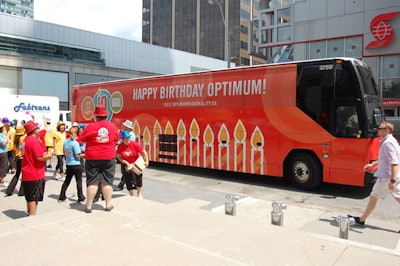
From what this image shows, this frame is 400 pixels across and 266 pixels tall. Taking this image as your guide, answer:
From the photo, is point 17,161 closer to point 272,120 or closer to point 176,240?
point 176,240

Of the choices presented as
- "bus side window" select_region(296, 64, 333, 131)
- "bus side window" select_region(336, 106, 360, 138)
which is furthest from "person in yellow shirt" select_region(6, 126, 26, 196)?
"bus side window" select_region(336, 106, 360, 138)

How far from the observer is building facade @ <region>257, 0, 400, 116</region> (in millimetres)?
23219

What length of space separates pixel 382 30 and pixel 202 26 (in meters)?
68.9

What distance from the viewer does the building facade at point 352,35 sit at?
2322cm

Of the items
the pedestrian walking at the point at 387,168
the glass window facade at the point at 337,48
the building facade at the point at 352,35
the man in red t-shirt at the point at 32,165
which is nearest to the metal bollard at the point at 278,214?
the pedestrian walking at the point at 387,168

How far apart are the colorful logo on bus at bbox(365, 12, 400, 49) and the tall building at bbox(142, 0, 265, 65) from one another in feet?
171

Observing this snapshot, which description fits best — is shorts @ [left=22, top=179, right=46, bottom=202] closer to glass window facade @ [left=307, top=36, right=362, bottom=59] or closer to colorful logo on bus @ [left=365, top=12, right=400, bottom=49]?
colorful logo on bus @ [left=365, top=12, right=400, bottom=49]

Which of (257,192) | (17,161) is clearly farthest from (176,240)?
(17,161)

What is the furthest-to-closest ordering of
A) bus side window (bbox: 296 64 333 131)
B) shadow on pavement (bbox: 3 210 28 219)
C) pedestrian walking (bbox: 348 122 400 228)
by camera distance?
1. bus side window (bbox: 296 64 333 131)
2. shadow on pavement (bbox: 3 210 28 219)
3. pedestrian walking (bbox: 348 122 400 228)

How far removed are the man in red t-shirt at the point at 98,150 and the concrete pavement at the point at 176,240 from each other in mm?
536

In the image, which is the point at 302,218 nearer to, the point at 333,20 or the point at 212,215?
the point at 212,215

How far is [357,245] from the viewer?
4.59 m

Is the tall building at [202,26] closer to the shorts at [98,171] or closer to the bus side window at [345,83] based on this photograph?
the bus side window at [345,83]

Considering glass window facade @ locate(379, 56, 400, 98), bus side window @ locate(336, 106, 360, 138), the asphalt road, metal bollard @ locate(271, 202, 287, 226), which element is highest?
glass window facade @ locate(379, 56, 400, 98)
